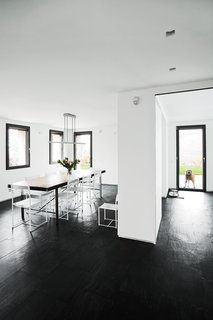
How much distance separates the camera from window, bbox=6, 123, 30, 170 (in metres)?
5.49

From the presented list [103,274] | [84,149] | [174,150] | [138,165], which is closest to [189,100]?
[138,165]

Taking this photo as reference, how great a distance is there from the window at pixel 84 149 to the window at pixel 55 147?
710 millimetres

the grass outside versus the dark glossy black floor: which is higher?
the grass outside

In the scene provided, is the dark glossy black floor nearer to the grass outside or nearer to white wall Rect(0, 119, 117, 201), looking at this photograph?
white wall Rect(0, 119, 117, 201)

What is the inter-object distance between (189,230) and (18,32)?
380 centimetres

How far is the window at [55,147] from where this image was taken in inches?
284

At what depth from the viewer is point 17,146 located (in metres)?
5.87

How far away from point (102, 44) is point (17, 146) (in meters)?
5.14

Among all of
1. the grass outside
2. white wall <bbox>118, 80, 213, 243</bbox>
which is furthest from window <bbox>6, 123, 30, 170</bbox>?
the grass outside

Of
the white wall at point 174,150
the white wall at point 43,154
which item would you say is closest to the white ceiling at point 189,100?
the white wall at point 174,150

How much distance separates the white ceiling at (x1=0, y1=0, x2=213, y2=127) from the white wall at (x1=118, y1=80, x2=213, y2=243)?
0.28 m

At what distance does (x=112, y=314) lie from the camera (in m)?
1.63

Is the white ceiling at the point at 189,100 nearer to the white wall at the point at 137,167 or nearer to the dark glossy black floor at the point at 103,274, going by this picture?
the white wall at the point at 137,167

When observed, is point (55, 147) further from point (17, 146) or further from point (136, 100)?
point (136, 100)
